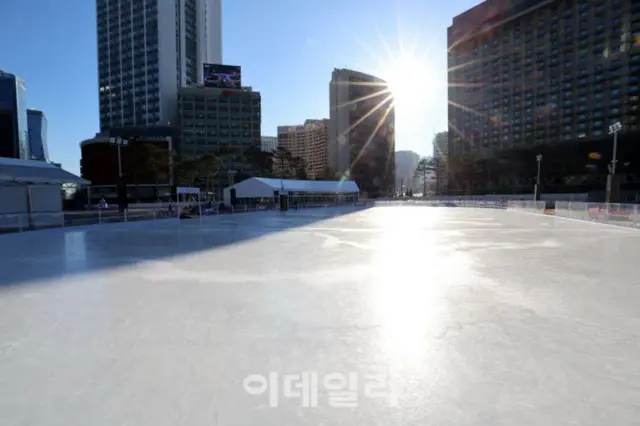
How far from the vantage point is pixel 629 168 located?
7412 centimetres

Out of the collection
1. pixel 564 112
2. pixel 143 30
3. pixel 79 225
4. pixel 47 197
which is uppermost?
pixel 143 30

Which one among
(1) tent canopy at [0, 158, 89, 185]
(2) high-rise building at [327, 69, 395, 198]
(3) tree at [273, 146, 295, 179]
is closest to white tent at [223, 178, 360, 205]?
(1) tent canopy at [0, 158, 89, 185]

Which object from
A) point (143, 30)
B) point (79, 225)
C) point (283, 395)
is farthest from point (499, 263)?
point (143, 30)

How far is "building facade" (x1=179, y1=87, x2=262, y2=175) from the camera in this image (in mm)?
101125

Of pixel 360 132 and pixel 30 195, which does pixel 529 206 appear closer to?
pixel 30 195

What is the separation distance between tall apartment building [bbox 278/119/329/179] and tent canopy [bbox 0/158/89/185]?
5332 inches

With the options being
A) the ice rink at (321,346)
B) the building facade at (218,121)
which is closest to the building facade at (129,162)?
the building facade at (218,121)

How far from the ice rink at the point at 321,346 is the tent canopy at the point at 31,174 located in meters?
14.4

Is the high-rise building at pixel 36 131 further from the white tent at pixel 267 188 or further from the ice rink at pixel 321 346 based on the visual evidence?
the ice rink at pixel 321 346

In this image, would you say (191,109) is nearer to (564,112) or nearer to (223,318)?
(564,112)

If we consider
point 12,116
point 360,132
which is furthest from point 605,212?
point 360,132

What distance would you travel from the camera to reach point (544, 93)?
94.1 meters

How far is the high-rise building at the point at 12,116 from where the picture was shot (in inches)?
2222

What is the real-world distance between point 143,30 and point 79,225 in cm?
11339
